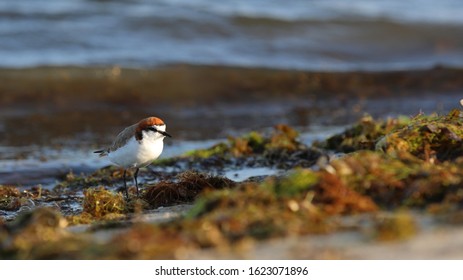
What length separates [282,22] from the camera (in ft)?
58.5

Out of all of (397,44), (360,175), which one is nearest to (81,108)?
(397,44)

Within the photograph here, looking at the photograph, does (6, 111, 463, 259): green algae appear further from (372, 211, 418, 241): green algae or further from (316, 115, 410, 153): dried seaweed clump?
(316, 115, 410, 153): dried seaweed clump

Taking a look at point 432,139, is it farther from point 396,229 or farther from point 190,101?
point 190,101

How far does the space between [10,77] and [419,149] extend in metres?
10.3

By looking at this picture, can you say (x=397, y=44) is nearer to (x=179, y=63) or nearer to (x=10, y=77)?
(x=179, y=63)

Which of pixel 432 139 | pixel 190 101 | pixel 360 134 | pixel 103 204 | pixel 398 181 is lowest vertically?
pixel 398 181

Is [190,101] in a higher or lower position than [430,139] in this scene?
higher

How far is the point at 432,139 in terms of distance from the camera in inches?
216

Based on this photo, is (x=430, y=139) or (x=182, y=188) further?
(x=182, y=188)

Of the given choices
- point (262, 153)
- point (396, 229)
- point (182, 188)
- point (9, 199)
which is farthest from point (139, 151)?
point (396, 229)

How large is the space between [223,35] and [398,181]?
42.7ft

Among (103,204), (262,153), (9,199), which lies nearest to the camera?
(103,204)

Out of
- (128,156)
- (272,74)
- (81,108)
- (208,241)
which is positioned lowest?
(208,241)

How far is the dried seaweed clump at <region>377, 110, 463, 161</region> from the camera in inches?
209
